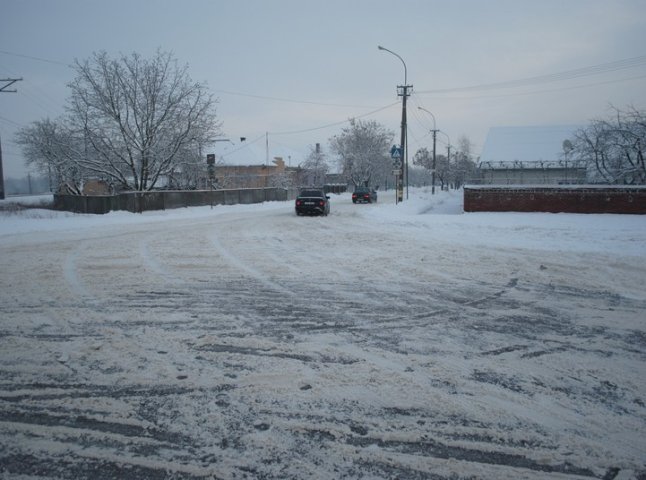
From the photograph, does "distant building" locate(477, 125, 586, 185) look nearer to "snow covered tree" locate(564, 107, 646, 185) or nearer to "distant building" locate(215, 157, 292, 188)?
"snow covered tree" locate(564, 107, 646, 185)

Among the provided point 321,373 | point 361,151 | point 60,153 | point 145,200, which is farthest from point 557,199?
point 361,151

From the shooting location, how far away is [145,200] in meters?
24.9

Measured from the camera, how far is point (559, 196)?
862 inches

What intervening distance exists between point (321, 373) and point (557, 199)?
22.8 meters

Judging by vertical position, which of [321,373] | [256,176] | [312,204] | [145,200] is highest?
[256,176]

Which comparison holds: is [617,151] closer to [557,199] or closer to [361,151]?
[557,199]

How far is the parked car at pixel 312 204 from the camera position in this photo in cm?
2361

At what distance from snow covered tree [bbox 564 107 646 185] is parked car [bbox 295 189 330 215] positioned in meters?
19.7

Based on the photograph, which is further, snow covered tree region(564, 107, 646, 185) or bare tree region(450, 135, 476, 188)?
bare tree region(450, 135, 476, 188)

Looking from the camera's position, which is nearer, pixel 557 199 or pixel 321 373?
pixel 321 373

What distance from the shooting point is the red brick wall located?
67.8ft

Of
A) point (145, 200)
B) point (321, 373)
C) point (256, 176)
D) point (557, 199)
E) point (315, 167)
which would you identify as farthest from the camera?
point (315, 167)

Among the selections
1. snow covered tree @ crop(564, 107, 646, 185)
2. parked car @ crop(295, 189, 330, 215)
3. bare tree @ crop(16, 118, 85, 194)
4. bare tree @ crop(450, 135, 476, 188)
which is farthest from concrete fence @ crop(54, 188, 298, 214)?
bare tree @ crop(450, 135, 476, 188)

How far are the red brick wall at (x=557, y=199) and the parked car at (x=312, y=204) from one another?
8761 mm
